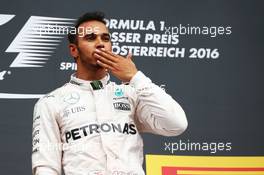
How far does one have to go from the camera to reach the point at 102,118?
2.38 m

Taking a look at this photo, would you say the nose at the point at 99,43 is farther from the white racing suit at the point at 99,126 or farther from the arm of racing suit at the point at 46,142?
the arm of racing suit at the point at 46,142

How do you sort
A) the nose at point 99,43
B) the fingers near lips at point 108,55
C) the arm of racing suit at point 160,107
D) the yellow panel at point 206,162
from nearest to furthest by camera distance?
the arm of racing suit at point 160,107 → the fingers near lips at point 108,55 → the nose at point 99,43 → the yellow panel at point 206,162

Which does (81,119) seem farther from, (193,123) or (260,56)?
(260,56)

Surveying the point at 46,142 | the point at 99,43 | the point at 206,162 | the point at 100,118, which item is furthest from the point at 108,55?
the point at 206,162

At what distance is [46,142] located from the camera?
7.68 ft

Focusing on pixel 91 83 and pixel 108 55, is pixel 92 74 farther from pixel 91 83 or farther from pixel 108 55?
pixel 108 55

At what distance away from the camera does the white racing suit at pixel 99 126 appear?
2.29 m

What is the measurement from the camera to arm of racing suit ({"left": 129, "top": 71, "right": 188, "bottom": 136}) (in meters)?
2.29

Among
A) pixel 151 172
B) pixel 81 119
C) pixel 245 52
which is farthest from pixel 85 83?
pixel 245 52

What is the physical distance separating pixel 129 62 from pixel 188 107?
1.20m

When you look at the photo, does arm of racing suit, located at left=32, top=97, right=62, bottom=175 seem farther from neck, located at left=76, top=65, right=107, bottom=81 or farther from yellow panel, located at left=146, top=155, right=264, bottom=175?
yellow panel, located at left=146, top=155, right=264, bottom=175

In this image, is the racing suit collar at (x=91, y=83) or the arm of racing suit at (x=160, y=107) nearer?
the arm of racing suit at (x=160, y=107)

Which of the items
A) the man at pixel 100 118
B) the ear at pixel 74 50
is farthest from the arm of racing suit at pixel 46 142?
the ear at pixel 74 50

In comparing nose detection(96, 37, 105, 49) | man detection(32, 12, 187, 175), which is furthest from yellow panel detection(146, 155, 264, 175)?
nose detection(96, 37, 105, 49)
